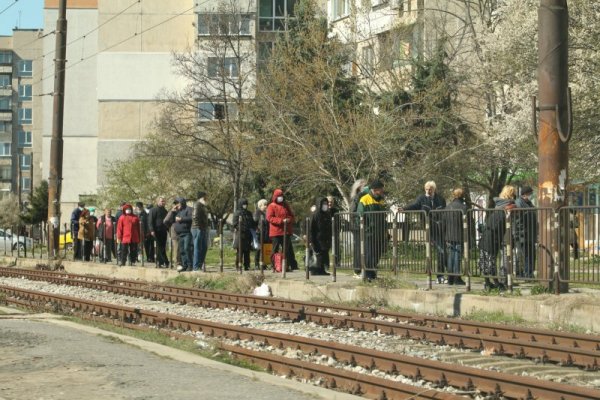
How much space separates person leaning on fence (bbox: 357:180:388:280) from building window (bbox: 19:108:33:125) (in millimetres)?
103924

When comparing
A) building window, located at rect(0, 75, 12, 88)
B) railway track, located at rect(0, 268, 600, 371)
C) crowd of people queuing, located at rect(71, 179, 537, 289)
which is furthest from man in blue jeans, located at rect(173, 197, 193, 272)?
building window, located at rect(0, 75, 12, 88)

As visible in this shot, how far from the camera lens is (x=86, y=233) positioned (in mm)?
30859

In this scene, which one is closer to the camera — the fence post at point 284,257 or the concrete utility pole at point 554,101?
the concrete utility pole at point 554,101

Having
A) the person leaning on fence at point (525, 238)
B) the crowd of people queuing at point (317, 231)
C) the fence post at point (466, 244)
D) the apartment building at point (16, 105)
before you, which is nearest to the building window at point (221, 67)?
the crowd of people queuing at point (317, 231)

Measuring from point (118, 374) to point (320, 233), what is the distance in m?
12.3

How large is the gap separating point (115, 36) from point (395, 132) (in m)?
42.9

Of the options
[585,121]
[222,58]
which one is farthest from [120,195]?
[585,121]

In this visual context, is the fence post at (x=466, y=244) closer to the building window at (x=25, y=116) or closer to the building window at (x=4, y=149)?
the building window at (x=25, y=116)

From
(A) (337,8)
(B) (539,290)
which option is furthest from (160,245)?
(A) (337,8)

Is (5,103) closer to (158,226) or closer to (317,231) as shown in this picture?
(158,226)

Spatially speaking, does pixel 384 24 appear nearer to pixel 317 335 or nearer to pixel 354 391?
pixel 317 335

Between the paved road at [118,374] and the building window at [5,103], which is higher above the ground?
the building window at [5,103]

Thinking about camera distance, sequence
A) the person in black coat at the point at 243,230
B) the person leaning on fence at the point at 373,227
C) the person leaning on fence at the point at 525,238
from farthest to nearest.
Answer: the person in black coat at the point at 243,230 < the person leaning on fence at the point at 373,227 < the person leaning on fence at the point at 525,238

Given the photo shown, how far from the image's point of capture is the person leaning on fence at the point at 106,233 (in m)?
30.0
